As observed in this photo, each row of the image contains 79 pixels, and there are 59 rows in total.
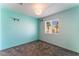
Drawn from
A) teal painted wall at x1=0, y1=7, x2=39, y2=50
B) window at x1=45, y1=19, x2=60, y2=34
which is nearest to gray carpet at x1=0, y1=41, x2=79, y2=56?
teal painted wall at x1=0, y1=7, x2=39, y2=50

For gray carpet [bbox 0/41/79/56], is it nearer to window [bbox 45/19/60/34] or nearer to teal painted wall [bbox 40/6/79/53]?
teal painted wall [bbox 40/6/79/53]

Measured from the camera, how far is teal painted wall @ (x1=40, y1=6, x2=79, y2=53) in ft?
3.99

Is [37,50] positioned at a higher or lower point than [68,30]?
lower

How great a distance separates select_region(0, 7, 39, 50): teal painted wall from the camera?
1.23 m

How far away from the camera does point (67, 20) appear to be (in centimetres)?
125

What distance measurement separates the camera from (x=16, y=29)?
1342 millimetres

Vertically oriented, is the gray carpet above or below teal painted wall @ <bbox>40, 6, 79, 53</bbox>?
below

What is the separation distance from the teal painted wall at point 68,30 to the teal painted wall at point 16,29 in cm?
22

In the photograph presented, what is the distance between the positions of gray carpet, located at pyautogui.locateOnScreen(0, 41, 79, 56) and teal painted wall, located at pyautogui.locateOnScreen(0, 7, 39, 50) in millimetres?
87

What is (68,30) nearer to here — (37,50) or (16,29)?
(37,50)

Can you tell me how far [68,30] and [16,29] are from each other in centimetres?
92

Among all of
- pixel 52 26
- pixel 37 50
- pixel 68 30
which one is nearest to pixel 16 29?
pixel 37 50

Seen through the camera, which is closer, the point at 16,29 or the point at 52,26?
the point at 52,26

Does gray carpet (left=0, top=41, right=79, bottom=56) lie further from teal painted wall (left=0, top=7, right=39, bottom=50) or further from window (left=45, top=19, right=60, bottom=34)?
window (left=45, top=19, right=60, bottom=34)
